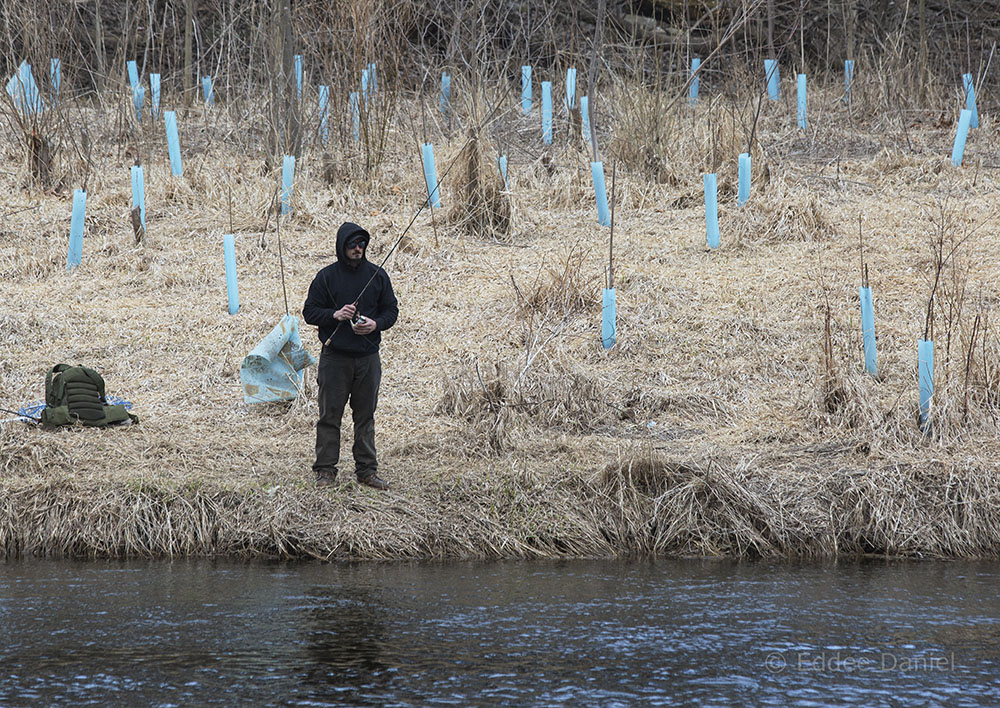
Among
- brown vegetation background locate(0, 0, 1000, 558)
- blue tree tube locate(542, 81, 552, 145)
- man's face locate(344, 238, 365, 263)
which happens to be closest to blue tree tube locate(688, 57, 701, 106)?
brown vegetation background locate(0, 0, 1000, 558)

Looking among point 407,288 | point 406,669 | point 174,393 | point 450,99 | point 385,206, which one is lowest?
point 406,669

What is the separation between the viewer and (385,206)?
13109 mm

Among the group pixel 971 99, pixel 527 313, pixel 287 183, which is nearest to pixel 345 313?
pixel 527 313

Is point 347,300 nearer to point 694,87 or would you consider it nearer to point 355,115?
point 355,115

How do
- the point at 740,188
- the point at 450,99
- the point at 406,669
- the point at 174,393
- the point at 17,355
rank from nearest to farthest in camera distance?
the point at 406,669, the point at 174,393, the point at 17,355, the point at 740,188, the point at 450,99

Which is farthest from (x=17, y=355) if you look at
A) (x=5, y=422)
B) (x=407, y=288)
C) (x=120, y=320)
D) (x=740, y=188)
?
(x=740, y=188)

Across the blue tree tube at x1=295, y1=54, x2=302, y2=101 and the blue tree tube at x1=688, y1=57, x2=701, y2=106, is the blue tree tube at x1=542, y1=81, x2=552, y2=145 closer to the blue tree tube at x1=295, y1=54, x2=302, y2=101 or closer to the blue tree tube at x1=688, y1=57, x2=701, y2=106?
the blue tree tube at x1=688, y1=57, x2=701, y2=106

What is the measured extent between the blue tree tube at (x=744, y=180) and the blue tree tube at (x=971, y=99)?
3669 millimetres

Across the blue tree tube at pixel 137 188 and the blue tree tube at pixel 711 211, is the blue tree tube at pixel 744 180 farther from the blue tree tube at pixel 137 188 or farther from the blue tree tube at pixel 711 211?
the blue tree tube at pixel 137 188

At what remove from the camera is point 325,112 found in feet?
45.5

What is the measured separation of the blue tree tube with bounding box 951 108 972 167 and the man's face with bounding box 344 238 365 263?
28.8ft

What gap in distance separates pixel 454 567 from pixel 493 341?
11.3ft

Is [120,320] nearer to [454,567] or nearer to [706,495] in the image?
[454,567]

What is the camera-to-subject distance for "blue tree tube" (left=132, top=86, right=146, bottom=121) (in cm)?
1481
